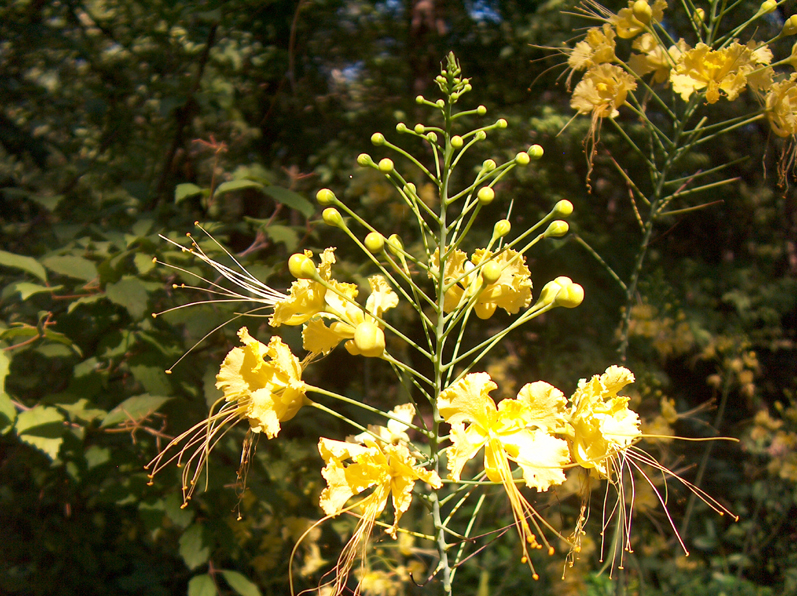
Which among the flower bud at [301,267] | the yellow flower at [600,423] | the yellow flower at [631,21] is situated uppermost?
the yellow flower at [631,21]

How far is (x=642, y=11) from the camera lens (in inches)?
67.8

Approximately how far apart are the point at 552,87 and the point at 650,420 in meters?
2.03

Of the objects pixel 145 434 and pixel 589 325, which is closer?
pixel 145 434

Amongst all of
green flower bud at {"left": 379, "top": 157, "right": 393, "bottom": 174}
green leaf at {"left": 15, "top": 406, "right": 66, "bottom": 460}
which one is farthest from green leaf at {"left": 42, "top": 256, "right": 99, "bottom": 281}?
green flower bud at {"left": 379, "top": 157, "right": 393, "bottom": 174}

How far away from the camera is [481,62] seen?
132 inches

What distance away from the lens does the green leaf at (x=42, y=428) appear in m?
1.59

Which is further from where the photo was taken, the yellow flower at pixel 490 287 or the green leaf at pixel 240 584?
the green leaf at pixel 240 584

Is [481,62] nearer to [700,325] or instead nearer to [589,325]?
[589,325]

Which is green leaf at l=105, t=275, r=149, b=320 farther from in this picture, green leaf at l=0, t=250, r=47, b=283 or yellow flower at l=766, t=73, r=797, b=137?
yellow flower at l=766, t=73, r=797, b=137

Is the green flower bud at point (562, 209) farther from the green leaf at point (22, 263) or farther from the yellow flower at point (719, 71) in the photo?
the green leaf at point (22, 263)

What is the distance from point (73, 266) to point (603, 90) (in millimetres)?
1814

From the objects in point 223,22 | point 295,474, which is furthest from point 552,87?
point 295,474

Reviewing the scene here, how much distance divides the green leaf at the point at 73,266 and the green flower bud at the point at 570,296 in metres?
1.47

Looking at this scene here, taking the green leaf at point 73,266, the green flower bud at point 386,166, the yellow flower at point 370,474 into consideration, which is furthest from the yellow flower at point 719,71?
the green leaf at point 73,266
